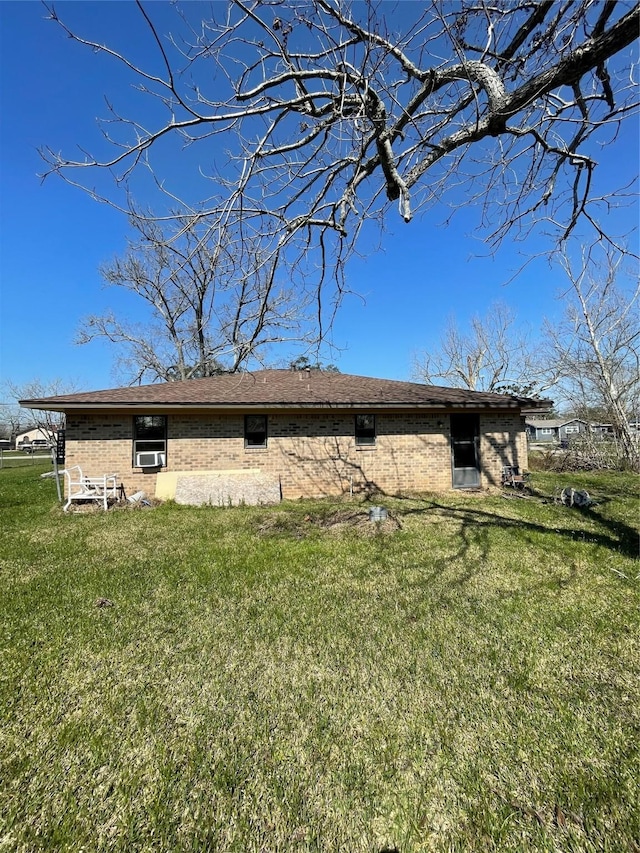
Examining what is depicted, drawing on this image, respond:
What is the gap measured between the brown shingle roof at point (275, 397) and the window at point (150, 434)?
1.87ft

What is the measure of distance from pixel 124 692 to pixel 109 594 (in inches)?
78.8

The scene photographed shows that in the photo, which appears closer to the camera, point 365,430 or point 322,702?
point 322,702

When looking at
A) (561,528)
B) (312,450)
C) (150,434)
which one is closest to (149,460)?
(150,434)

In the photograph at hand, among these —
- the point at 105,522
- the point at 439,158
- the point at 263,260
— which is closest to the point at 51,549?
the point at 105,522

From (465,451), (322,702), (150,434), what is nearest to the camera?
(322,702)

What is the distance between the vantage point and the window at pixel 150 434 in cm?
1015

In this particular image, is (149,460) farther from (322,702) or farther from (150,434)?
(322,702)

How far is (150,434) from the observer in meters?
10.2

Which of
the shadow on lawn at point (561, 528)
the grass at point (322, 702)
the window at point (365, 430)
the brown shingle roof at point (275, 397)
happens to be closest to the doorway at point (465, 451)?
the brown shingle roof at point (275, 397)

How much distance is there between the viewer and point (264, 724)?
2.57 m

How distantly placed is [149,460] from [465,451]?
356 inches

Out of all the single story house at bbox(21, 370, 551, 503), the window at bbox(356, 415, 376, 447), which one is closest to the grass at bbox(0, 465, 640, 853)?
the single story house at bbox(21, 370, 551, 503)

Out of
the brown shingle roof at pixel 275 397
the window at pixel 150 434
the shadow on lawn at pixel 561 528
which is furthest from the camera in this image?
the window at pixel 150 434

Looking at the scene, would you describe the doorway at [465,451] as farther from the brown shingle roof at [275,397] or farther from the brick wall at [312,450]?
the brown shingle roof at [275,397]
